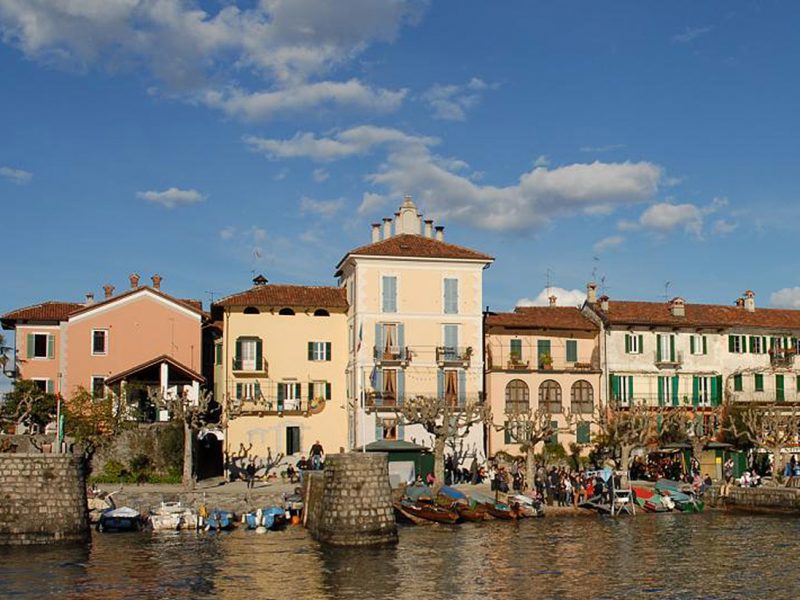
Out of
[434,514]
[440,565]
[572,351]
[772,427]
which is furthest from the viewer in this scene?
[572,351]

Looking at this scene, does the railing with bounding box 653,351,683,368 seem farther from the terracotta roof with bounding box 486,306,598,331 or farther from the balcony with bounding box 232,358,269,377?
the balcony with bounding box 232,358,269,377

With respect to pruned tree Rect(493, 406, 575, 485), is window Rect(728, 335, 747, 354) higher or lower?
higher

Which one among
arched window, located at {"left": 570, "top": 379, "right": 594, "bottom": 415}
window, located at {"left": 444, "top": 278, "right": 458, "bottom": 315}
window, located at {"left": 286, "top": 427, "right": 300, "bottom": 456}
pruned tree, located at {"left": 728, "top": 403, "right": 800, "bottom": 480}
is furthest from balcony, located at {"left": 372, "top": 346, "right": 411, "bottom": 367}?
pruned tree, located at {"left": 728, "top": 403, "right": 800, "bottom": 480}

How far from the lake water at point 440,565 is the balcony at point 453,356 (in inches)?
617

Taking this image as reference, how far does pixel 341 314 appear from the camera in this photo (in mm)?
61625

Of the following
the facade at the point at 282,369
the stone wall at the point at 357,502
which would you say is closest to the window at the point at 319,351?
the facade at the point at 282,369

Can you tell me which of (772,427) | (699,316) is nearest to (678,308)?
(699,316)

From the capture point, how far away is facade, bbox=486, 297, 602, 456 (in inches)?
2422

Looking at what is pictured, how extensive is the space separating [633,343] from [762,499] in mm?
16674

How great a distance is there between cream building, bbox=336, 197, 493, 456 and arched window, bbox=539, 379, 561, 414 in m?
4.73

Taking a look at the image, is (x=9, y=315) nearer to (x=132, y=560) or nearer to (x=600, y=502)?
(x=132, y=560)

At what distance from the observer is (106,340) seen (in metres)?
59.2

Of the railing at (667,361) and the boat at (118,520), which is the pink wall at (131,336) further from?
the railing at (667,361)

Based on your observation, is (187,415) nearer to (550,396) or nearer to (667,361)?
(550,396)
